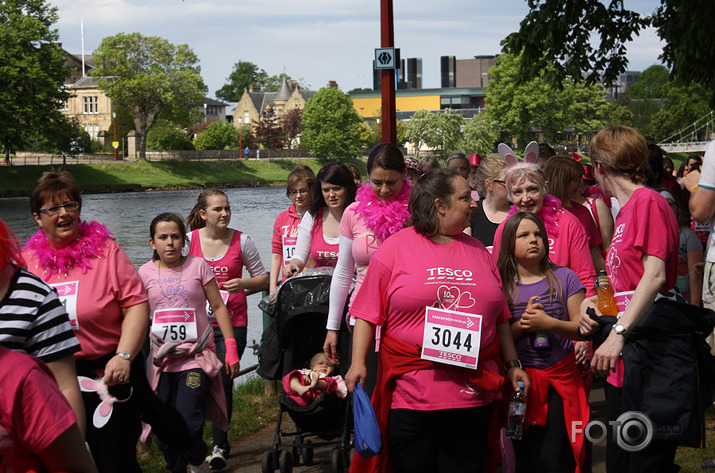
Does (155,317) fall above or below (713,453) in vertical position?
above

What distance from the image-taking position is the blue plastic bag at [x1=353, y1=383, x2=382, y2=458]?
3.91 meters

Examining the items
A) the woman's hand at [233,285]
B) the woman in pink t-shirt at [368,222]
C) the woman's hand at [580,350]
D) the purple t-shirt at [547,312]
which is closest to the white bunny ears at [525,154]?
the woman in pink t-shirt at [368,222]

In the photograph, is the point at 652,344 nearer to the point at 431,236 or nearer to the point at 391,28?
the point at 431,236

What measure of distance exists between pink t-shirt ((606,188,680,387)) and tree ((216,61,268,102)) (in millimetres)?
167465

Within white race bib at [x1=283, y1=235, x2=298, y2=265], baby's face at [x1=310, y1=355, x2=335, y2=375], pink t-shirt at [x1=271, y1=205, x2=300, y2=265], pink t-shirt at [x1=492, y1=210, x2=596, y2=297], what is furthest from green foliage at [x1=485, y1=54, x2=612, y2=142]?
pink t-shirt at [x1=492, y1=210, x2=596, y2=297]

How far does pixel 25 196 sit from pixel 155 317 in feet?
176

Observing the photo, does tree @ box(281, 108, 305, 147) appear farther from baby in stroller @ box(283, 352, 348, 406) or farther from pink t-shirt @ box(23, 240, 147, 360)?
pink t-shirt @ box(23, 240, 147, 360)

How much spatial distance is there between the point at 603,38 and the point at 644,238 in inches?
438

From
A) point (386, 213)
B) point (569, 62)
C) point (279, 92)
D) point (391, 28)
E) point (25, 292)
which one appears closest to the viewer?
point (25, 292)

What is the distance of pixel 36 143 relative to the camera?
67.0 metres

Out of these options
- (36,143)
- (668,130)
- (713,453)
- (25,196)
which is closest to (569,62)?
(713,453)

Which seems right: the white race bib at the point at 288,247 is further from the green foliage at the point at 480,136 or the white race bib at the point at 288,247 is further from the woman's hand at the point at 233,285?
the green foliage at the point at 480,136

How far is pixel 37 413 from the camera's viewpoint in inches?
87.7

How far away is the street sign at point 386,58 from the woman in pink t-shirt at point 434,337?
5.88 meters
